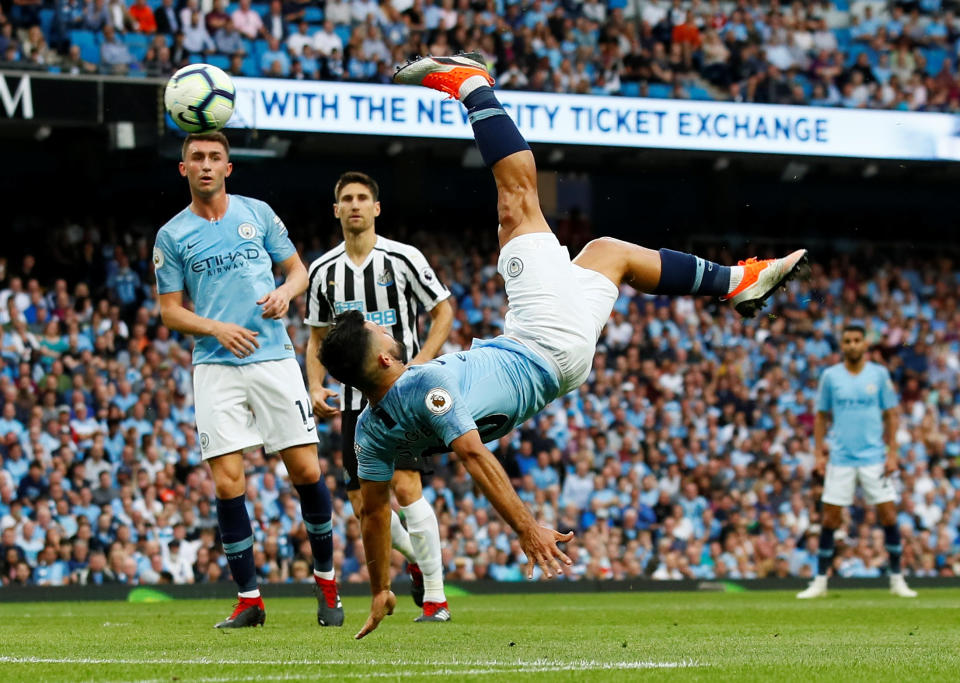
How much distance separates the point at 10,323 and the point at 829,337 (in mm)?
11926

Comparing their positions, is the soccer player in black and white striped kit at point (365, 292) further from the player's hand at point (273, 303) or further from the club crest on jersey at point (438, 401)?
the club crest on jersey at point (438, 401)

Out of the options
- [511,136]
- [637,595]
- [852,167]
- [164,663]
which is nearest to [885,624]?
[511,136]

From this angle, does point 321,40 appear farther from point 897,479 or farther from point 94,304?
point 897,479

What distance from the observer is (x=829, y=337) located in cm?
2106

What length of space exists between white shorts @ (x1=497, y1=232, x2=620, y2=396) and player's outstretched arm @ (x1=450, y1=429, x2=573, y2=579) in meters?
0.88

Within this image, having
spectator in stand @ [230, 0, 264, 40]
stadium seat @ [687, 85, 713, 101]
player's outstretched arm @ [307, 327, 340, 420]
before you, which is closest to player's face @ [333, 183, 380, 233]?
player's outstretched arm @ [307, 327, 340, 420]

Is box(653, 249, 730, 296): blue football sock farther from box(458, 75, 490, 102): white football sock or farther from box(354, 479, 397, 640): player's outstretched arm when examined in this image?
box(354, 479, 397, 640): player's outstretched arm

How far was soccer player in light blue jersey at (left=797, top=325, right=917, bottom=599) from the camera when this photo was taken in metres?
12.9

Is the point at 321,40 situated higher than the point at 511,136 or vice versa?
the point at 321,40

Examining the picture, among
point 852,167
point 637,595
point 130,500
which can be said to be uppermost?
point 852,167

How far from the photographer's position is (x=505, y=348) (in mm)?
6109

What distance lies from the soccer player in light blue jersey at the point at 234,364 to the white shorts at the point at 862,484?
6.50 m

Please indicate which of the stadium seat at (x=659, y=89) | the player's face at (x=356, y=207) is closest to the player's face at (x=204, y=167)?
the player's face at (x=356, y=207)

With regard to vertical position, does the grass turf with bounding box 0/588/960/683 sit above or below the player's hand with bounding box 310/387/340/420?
below
